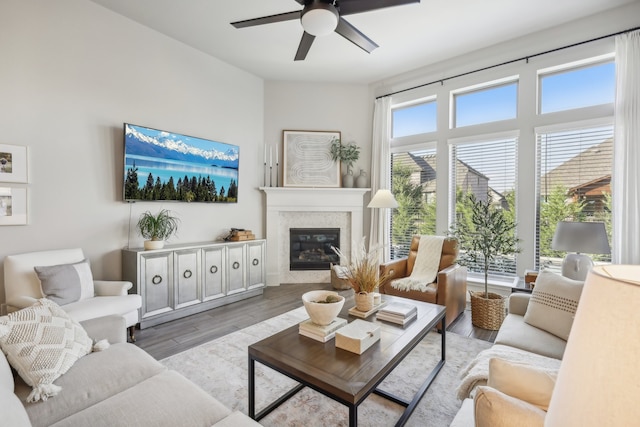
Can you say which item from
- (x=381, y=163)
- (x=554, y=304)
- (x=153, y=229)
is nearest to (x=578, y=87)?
(x=381, y=163)

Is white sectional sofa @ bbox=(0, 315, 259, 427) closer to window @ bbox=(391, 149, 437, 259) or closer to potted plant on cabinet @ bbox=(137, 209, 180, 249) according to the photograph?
potted plant on cabinet @ bbox=(137, 209, 180, 249)

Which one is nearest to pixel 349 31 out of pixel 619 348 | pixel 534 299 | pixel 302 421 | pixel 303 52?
Answer: pixel 303 52

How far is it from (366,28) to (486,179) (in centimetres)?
258

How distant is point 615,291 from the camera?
467 mm

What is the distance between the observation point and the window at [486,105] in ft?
13.2

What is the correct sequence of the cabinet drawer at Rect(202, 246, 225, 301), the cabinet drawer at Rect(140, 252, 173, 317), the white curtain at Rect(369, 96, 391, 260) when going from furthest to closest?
the white curtain at Rect(369, 96, 391, 260) < the cabinet drawer at Rect(202, 246, 225, 301) < the cabinet drawer at Rect(140, 252, 173, 317)

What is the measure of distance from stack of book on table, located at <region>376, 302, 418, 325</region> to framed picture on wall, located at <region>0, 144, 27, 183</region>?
135 inches

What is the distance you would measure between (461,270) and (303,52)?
9.78ft

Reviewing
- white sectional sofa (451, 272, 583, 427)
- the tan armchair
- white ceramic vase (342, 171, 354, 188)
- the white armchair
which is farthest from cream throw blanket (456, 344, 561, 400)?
white ceramic vase (342, 171, 354, 188)

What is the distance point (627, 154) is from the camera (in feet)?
10.2

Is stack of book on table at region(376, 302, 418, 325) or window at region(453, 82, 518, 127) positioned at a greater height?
window at region(453, 82, 518, 127)

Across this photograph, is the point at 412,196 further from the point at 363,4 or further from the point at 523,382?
the point at 523,382

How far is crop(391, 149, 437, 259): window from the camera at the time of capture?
4.70 metres

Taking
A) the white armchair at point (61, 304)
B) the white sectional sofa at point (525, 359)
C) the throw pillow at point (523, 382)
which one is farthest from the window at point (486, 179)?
the white armchair at point (61, 304)
